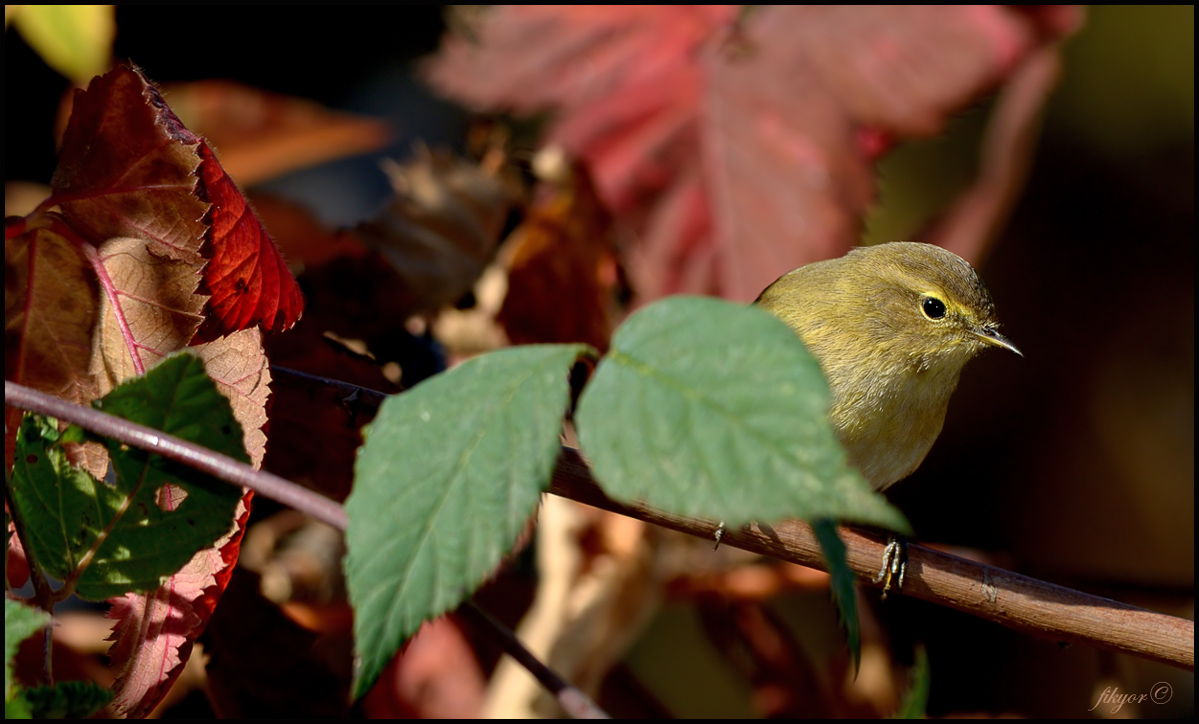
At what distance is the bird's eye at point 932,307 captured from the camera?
136 centimetres

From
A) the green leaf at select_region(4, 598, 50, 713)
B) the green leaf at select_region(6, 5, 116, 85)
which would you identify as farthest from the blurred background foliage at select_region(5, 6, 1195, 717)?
the green leaf at select_region(4, 598, 50, 713)

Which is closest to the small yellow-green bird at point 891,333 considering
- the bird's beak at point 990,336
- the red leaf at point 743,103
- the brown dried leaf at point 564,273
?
the bird's beak at point 990,336

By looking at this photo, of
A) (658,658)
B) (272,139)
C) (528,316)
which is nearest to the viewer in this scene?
(528,316)

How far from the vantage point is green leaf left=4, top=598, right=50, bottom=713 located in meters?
0.45

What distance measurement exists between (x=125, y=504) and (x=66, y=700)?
13cm

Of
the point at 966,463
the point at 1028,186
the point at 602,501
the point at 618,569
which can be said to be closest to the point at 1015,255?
the point at 1028,186

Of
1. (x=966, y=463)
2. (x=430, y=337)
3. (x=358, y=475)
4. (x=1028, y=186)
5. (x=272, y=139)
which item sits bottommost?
(x=966, y=463)

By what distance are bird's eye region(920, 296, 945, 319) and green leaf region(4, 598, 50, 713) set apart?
1167 mm

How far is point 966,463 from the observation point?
1830 millimetres

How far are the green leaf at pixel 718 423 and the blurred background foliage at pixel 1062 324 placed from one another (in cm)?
135

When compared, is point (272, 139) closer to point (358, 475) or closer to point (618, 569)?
point (618, 569)

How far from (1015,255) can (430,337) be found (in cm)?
123

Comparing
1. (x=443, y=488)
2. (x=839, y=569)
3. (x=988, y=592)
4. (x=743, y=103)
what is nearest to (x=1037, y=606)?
(x=988, y=592)

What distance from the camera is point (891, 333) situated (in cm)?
130
